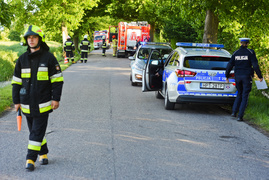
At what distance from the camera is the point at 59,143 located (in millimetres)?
6363

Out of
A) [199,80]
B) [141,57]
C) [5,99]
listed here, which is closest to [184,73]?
[199,80]

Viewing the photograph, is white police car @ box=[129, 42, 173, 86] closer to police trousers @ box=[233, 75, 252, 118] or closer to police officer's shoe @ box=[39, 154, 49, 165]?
police trousers @ box=[233, 75, 252, 118]

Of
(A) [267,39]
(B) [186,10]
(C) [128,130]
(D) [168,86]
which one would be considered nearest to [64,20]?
(B) [186,10]

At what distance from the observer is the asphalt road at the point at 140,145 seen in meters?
4.93

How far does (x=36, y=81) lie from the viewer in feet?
16.3

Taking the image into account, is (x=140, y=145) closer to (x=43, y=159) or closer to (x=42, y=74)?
(x=43, y=159)

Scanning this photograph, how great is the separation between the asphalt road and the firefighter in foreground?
0.44 metres

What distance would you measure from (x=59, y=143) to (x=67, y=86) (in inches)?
337

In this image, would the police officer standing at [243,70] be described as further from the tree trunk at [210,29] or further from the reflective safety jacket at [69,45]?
the reflective safety jacket at [69,45]

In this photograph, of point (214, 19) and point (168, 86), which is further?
point (214, 19)

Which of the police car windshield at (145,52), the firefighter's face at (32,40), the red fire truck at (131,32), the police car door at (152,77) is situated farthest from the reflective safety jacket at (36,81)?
the red fire truck at (131,32)

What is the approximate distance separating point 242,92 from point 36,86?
5424mm

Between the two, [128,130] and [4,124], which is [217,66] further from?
[4,124]

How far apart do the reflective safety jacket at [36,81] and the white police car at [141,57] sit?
9986 millimetres
